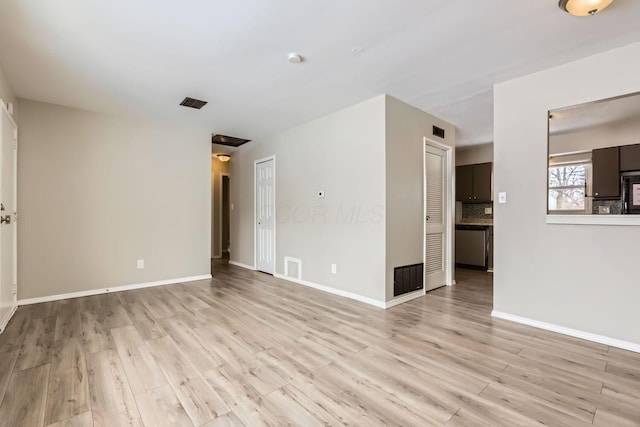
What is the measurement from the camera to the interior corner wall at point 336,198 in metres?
3.57

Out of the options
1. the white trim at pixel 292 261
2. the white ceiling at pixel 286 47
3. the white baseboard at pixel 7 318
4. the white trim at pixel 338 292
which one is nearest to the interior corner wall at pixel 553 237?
the white ceiling at pixel 286 47

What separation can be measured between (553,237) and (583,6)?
6.00 feet

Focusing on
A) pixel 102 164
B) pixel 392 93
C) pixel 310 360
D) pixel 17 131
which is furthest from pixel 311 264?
pixel 17 131

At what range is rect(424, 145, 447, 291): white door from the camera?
13.6 ft

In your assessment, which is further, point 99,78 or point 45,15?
point 99,78

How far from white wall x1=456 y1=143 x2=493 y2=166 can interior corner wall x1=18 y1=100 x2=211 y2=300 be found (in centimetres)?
500

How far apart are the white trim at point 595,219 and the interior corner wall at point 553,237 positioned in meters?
0.04

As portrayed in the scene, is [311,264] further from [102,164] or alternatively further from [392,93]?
[102,164]

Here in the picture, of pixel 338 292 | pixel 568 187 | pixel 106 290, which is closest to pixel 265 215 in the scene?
pixel 338 292

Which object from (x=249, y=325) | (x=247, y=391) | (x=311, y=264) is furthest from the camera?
(x=311, y=264)

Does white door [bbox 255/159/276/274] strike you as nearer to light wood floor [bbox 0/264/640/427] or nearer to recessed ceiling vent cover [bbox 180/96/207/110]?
recessed ceiling vent cover [bbox 180/96/207/110]

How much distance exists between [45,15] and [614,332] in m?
4.91

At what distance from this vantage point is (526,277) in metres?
2.93

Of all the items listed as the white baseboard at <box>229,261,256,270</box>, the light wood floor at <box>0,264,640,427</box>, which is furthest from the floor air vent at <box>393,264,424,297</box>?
the white baseboard at <box>229,261,256,270</box>
